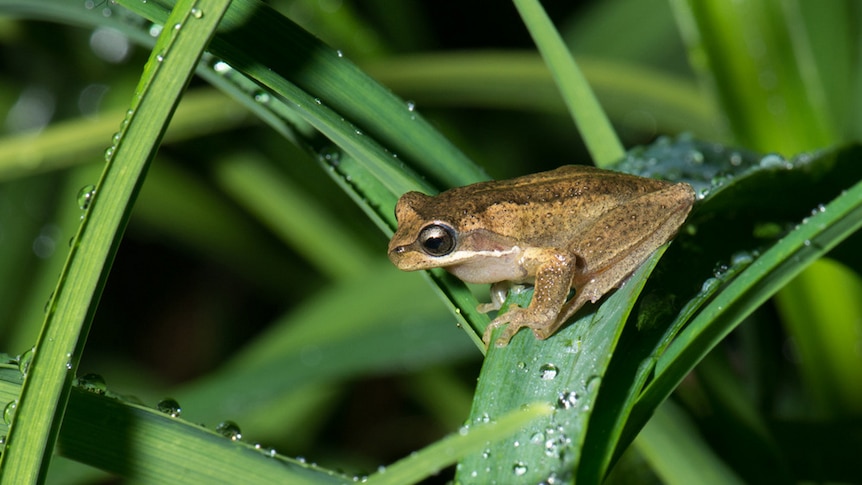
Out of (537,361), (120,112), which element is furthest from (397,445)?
(537,361)

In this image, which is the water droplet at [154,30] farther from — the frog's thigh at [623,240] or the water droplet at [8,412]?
the frog's thigh at [623,240]

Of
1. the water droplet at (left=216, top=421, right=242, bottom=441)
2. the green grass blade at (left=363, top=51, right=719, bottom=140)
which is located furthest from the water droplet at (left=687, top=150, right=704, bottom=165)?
the water droplet at (left=216, top=421, right=242, bottom=441)

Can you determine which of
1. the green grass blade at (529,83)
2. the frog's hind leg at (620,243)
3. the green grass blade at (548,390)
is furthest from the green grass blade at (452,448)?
the green grass blade at (529,83)

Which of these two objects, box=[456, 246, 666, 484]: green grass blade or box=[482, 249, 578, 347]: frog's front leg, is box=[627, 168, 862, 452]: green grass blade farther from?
box=[482, 249, 578, 347]: frog's front leg

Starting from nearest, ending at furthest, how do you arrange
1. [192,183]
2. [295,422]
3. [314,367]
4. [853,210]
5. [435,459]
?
[435,459] < [853,210] < [314,367] < [295,422] < [192,183]

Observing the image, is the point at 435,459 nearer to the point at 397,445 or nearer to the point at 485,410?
the point at 485,410

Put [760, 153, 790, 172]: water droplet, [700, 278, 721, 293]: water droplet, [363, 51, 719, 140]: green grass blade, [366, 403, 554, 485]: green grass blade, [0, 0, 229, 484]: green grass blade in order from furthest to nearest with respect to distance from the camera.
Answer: [363, 51, 719, 140]: green grass blade, [760, 153, 790, 172]: water droplet, [700, 278, 721, 293]: water droplet, [0, 0, 229, 484]: green grass blade, [366, 403, 554, 485]: green grass blade
